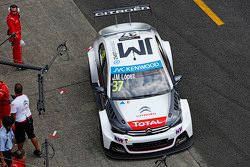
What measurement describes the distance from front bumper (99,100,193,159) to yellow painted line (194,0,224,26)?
213 inches

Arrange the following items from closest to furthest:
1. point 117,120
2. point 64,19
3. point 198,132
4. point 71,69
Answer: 1. point 117,120
2. point 198,132
3. point 71,69
4. point 64,19

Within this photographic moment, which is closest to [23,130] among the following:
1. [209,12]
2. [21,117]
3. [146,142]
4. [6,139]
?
[21,117]

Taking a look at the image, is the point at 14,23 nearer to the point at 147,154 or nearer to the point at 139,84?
the point at 139,84

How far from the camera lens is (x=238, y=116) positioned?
13.1 m

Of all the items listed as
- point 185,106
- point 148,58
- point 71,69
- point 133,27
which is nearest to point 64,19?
point 71,69

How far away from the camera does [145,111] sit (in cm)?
1188

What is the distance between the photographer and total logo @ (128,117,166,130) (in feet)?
38.0

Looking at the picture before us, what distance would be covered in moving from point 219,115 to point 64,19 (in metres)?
6.47

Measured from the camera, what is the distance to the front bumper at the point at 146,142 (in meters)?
11.6

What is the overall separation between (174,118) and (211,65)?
355cm

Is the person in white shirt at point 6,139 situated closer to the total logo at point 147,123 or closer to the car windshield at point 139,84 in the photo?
the total logo at point 147,123

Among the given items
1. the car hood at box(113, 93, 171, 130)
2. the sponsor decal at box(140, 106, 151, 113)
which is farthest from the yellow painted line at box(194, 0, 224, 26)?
the sponsor decal at box(140, 106, 151, 113)

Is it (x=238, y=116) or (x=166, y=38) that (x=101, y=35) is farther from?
(x=238, y=116)

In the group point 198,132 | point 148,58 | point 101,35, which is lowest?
point 198,132
